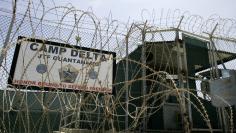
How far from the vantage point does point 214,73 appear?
6.40m

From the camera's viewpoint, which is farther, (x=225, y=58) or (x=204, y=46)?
(x=225, y=58)

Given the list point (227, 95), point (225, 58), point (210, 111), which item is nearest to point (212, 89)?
point (227, 95)

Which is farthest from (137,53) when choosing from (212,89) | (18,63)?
(212,89)

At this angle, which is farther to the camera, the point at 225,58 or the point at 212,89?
the point at 225,58

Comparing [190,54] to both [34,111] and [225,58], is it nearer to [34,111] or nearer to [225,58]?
[225,58]

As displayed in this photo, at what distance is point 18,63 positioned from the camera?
5664 mm

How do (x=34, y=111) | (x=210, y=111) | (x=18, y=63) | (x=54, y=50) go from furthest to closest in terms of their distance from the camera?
(x=210, y=111) → (x=54, y=50) → (x=18, y=63) → (x=34, y=111)

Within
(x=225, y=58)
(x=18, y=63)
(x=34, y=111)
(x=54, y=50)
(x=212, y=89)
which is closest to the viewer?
(x=212, y=89)

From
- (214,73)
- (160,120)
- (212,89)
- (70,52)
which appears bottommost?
(160,120)

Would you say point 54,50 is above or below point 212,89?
above

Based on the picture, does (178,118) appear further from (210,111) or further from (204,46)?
(204,46)

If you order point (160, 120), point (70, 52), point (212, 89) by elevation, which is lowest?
point (160, 120)

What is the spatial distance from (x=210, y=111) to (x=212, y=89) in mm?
4680

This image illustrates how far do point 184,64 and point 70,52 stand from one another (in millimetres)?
2495
